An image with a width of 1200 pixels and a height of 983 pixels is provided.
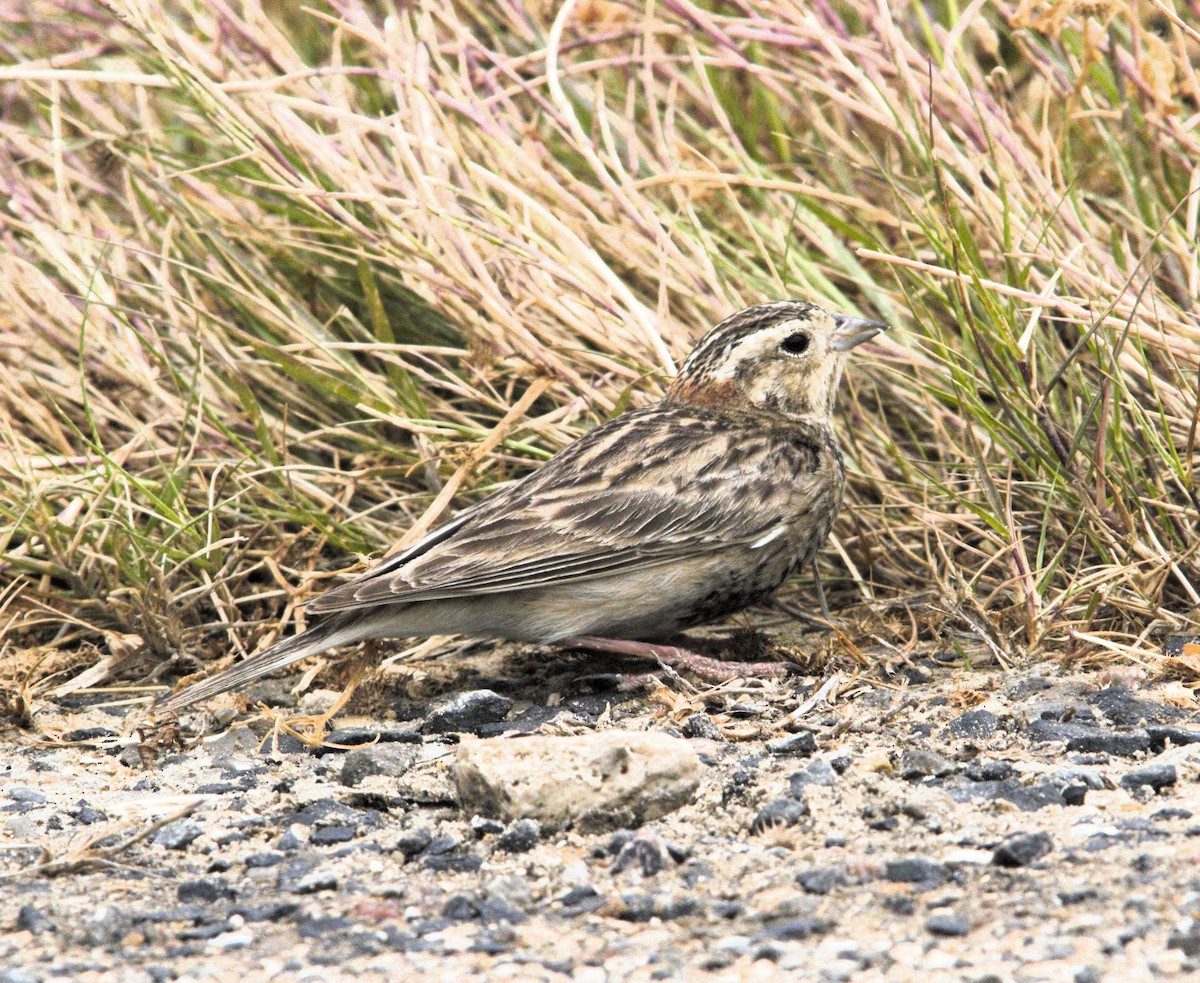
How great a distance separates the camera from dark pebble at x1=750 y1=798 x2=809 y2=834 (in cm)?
368

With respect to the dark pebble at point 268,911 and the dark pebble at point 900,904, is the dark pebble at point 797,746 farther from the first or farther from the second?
the dark pebble at point 268,911

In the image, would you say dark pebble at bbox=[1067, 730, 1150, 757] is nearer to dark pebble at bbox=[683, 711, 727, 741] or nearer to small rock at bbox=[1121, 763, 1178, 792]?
small rock at bbox=[1121, 763, 1178, 792]

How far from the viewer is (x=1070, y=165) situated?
6.00 m

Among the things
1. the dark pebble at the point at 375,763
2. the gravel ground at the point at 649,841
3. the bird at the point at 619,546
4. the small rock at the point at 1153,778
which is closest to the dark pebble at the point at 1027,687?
the gravel ground at the point at 649,841

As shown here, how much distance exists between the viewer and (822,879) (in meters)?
3.32

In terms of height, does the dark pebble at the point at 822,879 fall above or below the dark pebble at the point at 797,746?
above

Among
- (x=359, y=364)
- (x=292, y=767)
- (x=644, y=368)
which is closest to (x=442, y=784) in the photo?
(x=292, y=767)

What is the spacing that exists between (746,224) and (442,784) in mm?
2858

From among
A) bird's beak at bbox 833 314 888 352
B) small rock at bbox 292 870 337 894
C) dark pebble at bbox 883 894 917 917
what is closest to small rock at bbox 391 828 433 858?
small rock at bbox 292 870 337 894

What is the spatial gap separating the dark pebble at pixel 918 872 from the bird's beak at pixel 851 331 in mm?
2447

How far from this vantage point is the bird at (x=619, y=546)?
489 centimetres

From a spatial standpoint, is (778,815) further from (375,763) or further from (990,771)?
(375,763)

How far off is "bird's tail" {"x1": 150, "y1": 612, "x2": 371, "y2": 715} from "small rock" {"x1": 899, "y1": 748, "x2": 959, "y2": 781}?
1.73 meters

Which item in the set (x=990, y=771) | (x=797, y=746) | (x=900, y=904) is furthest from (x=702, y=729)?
(x=900, y=904)
